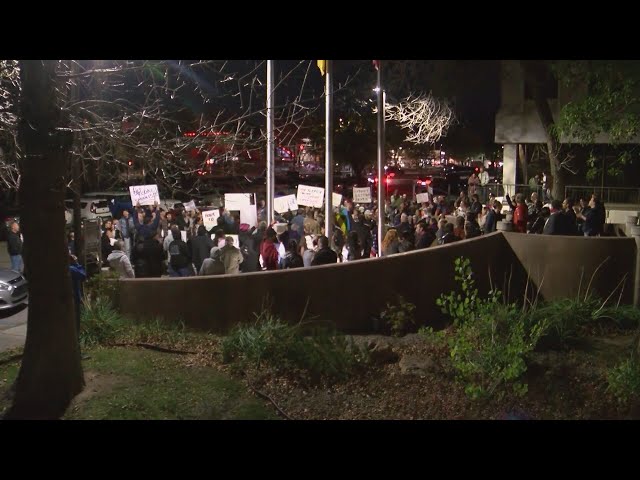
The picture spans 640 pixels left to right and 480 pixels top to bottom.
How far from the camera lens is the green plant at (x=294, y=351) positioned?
7.07 meters

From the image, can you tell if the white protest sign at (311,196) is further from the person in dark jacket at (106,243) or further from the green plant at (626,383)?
the green plant at (626,383)

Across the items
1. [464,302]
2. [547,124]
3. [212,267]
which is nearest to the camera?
[464,302]

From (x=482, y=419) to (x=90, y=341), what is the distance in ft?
15.9

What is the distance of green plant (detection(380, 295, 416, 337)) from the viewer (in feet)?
32.2

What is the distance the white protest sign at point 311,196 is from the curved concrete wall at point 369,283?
17.4ft

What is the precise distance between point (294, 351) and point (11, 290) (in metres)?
7.65

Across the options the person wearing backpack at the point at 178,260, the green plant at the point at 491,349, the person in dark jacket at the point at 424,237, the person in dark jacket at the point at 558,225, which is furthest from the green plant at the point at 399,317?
the person wearing backpack at the point at 178,260

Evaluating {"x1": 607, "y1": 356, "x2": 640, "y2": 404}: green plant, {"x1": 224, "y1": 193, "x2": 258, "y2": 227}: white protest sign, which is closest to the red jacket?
{"x1": 224, "y1": 193, "x2": 258, "y2": 227}: white protest sign

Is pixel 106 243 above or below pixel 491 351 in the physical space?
above

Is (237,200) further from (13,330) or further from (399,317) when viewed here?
(399,317)

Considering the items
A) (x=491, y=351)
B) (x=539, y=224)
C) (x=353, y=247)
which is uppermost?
(x=539, y=224)

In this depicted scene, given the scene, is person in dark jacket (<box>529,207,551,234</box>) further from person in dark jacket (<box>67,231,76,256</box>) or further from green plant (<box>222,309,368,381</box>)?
person in dark jacket (<box>67,231,76,256</box>)

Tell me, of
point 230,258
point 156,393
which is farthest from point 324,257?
point 156,393

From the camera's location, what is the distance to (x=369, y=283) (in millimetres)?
10312
